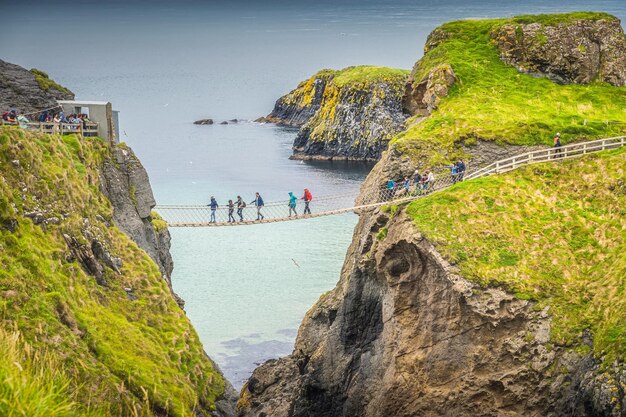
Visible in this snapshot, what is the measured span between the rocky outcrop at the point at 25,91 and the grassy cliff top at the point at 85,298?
574cm

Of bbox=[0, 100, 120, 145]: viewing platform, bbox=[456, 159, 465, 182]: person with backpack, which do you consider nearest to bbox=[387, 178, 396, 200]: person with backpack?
bbox=[456, 159, 465, 182]: person with backpack

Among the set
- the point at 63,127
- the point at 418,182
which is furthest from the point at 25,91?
the point at 418,182

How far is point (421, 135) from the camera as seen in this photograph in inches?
2650

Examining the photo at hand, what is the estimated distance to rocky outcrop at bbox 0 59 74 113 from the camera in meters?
68.8

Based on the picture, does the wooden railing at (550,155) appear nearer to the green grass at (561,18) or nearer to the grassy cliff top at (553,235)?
the grassy cliff top at (553,235)

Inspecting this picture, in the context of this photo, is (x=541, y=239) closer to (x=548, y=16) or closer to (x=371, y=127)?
(x=548, y=16)

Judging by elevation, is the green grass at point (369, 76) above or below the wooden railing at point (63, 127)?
above

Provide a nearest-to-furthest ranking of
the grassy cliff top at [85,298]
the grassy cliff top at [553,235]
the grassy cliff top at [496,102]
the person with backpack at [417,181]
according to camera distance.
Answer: the grassy cliff top at [85,298], the grassy cliff top at [553,235], the person with backpack at [417,181], the grassy cliff top at [496,102]

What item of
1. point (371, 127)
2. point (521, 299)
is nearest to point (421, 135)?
point (521, 299)

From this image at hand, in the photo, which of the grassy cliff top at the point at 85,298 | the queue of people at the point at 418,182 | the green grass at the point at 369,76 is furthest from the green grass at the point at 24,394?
the green grass at the point at 369,76

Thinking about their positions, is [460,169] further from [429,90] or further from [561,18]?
[561,18]

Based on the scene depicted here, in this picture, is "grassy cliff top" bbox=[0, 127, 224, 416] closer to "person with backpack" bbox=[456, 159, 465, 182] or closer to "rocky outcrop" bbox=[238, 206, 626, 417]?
"rocky outcrop" bbox=[238, 206, 626, 417]

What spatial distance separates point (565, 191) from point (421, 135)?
34.8 ft

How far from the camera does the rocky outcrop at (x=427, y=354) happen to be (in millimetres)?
51594
